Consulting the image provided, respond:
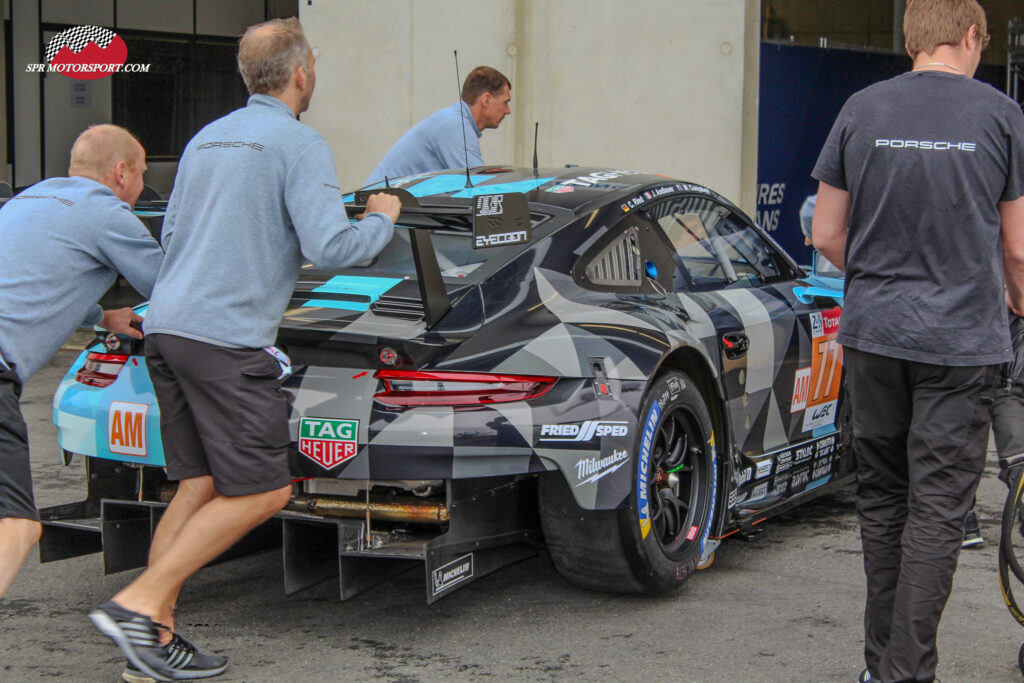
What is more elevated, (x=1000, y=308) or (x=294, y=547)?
(x=1000, y=308)

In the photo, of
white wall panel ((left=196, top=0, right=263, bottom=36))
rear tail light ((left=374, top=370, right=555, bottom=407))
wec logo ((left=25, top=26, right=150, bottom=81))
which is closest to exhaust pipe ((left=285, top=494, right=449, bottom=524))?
rear tail light ((left=374, top=370, right=555, bottom=407))

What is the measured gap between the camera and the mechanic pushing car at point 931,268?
10.6 feet

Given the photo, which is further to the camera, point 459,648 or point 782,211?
point 782,211

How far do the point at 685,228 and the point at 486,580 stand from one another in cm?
154

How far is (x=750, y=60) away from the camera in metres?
11.2

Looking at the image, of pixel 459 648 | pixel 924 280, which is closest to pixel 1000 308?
pixel 924 280

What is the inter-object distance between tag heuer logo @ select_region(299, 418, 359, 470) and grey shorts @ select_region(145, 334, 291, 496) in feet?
0.34

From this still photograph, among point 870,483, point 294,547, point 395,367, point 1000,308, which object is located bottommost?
point 294,547

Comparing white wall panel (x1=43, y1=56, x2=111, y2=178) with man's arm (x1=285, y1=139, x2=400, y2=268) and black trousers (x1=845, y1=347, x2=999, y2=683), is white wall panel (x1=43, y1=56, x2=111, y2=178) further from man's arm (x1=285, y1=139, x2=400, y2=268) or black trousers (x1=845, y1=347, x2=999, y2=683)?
black trousers (x1=845, y1=347, x2=999, y2=683)

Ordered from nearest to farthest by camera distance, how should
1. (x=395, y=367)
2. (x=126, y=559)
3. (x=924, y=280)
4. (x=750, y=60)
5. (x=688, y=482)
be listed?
(x=924, y=280) → (x=395, y=367) → (x=126, y=559) → (x=688, y=482) → (x=750, y=60)

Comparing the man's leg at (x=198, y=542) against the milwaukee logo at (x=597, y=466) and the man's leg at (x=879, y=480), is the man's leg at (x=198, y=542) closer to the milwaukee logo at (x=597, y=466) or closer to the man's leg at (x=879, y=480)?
the milwaukee logo at (x=597, y=466)

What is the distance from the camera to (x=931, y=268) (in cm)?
326

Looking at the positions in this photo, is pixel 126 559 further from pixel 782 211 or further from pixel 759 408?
pixel 782 211

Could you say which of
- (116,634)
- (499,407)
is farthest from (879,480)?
(116,634)
